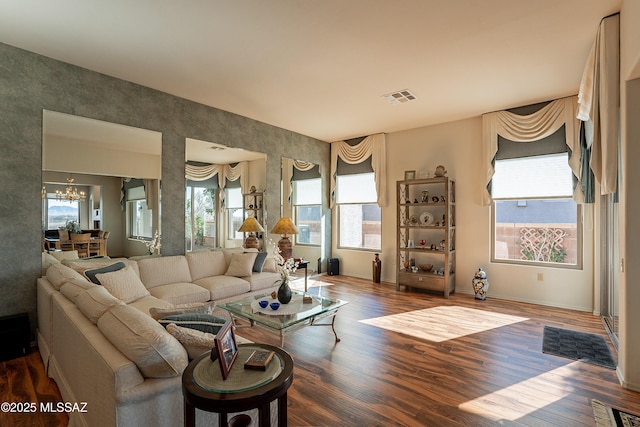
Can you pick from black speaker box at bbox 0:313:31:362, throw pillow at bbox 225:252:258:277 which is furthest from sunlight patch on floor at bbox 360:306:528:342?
black speaker box at bbox 0:313:31:362

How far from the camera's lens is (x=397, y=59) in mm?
3400

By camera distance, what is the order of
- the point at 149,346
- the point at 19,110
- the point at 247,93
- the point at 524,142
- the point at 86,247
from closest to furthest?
the point at 149,346 < the point at 19,110 < the point at 86,247 < the point at 247,93 < the point at 524,142

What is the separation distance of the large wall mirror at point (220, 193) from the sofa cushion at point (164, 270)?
425 millimetres

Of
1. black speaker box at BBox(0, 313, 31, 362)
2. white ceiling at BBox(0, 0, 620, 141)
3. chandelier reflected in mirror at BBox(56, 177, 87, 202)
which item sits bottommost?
black speaker box at BBox(0, 313, 31, 362)

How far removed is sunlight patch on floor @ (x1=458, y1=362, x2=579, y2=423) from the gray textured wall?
397 centimetres

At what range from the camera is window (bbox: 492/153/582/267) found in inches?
184

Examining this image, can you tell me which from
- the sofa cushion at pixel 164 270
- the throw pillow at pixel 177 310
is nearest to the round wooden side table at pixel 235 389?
the throw pillow at pixel 177 310

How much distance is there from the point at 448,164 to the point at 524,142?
3.97ft

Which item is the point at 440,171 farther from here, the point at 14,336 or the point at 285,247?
the point at 14,336

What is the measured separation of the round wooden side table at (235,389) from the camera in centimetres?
126

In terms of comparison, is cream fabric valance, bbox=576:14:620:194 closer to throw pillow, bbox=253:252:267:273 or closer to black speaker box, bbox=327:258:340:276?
throw pillow, bbox=253:252:267:273

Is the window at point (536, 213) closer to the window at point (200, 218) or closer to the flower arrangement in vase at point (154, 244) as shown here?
the window at point (200, 218)

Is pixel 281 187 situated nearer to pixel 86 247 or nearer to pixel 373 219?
pixel 373 219

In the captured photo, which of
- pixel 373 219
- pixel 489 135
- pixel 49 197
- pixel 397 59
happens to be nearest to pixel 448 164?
pixel 489 135
